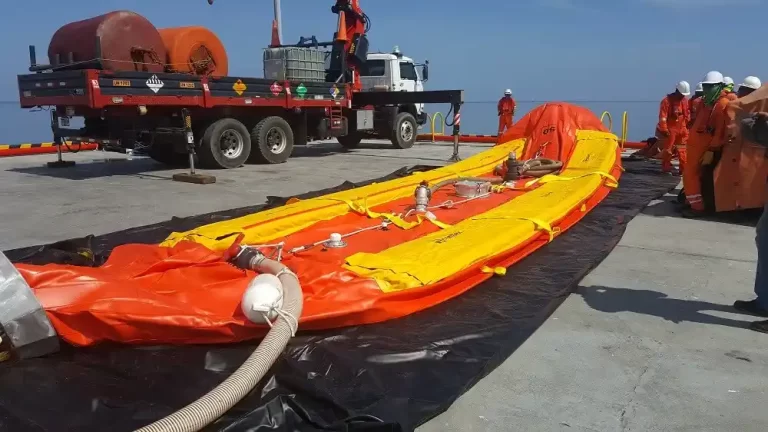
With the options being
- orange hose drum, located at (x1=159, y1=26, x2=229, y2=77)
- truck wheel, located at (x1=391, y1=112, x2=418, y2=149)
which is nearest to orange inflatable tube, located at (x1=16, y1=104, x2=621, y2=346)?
orange hose drum, located at (x1=159, y1=26, x2=229, y2=77)

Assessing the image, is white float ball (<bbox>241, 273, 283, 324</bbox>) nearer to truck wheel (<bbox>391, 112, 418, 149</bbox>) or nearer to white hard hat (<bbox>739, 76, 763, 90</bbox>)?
white hard hat (<bbox>739, 76, 763, 90</bbox>)

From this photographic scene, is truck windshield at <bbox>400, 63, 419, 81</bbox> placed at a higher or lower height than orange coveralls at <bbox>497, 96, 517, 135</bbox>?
higher

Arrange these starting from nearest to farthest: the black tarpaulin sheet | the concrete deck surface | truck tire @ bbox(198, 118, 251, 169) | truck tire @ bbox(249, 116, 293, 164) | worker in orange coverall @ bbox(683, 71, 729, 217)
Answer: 1. the black tarpaulin sheet
2. the concrete deck surface
3. worker in orange coverall @ bbox(683, 71, 729, 217)
4. truck tire @ bbox(198, 118, 251, 169)
5. truck tire @ bbox(249, 116, 293, 164)

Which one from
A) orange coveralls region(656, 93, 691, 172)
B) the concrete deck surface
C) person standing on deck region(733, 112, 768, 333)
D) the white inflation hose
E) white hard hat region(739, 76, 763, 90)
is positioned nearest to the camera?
the white inflation hose

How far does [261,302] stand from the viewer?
9.72ft

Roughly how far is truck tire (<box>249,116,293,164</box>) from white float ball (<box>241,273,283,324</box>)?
330 inches

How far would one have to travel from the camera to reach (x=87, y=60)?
8.82m

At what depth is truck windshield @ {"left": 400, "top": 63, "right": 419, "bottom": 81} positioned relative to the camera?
16031 mm

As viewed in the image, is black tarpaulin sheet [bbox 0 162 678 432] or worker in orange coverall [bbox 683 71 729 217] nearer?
black tarpaulin sheet [bbox 0 162 678 432]

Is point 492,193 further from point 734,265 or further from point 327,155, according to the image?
point 327,155

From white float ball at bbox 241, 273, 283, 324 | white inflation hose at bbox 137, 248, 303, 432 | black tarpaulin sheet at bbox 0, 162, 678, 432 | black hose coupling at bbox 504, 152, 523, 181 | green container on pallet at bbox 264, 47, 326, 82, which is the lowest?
black tarpaulin sheet at bbox 0, 162, 678, 432

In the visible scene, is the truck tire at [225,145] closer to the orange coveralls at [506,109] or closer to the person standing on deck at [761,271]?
the person standing on deck at [761,271]

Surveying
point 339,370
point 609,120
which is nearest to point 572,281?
point 339,370

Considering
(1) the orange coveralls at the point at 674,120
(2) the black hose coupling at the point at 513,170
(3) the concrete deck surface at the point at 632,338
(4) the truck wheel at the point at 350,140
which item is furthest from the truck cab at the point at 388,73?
(3) the concrete deck surface at the point at 632,338
